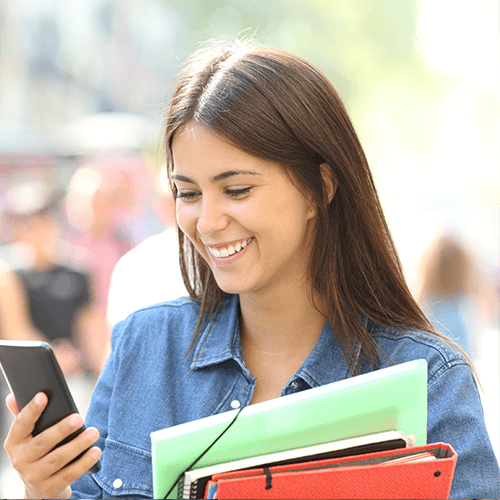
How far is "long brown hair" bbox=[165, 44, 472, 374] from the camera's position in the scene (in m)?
1.37

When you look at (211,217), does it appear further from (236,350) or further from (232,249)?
(236,350)

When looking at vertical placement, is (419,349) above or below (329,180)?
below

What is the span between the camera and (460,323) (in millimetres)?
3193

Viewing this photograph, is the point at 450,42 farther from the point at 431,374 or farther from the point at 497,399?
the point at 431,374

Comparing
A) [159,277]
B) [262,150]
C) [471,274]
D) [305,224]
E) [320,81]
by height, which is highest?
[320,81]

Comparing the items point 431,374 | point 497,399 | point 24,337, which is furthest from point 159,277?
point 497,399

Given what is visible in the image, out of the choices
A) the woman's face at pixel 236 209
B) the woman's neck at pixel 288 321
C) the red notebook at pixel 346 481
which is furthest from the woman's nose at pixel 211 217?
the red notebook at pixel 346 481

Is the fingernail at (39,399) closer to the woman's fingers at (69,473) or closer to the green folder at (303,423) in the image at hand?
the woman's fingers at (69,473)

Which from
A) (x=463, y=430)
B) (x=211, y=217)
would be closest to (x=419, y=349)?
(x=463, y=430)

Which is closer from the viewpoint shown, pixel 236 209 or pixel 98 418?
pixel 236 209

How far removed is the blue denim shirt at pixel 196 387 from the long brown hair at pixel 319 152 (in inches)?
2.3

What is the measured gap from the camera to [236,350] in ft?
5.07

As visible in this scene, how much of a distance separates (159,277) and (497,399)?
243cm

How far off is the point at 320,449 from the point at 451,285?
241cm
